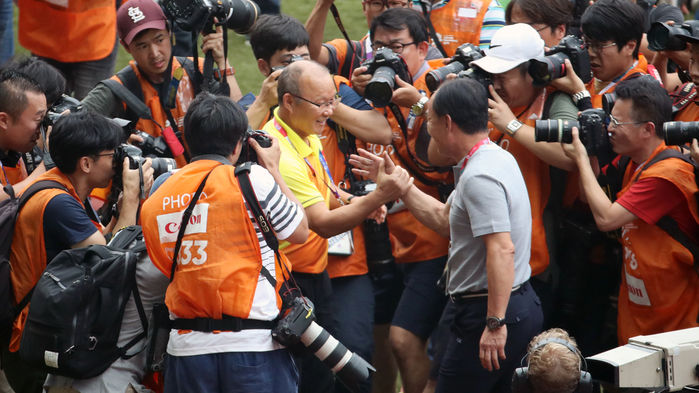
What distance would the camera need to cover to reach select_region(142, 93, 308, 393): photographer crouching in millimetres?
3215

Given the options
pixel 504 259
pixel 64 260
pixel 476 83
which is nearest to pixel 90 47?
pixel 64 260

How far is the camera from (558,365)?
121 inches

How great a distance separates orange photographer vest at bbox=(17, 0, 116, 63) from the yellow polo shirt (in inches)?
103

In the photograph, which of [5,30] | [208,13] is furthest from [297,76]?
[5,30]

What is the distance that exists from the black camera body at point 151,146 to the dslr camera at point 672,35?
103 inches

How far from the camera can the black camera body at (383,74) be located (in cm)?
426

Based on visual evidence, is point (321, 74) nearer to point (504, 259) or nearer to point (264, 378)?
point (504, 259)

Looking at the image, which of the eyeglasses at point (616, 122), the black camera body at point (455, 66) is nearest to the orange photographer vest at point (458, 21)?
the black camera body at point (455, 66)

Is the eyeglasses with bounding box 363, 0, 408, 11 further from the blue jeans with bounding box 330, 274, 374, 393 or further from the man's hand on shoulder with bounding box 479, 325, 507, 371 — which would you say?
the man's hand on shoulder with bounding box 479, 325, 507, 371

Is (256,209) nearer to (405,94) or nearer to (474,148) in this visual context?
(474,148)

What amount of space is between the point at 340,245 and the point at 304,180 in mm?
651

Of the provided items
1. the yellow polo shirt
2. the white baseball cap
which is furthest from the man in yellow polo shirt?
the white baseball cap

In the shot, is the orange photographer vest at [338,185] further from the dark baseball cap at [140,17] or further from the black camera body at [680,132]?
the black camera body at [680,132]

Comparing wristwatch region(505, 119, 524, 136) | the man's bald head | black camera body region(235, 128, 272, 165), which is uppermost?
the man's bald head
